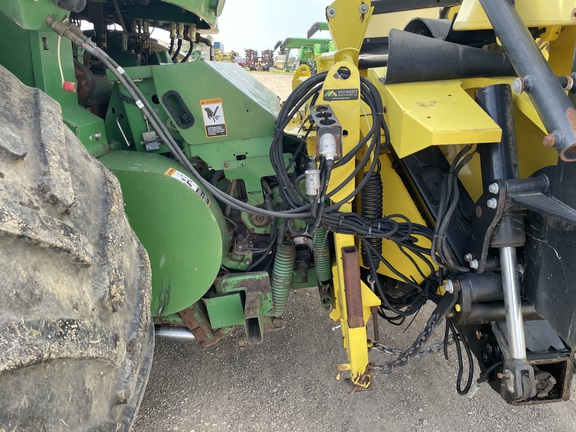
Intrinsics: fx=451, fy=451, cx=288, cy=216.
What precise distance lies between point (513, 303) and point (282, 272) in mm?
917

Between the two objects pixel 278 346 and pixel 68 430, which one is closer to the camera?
pixel 68 430

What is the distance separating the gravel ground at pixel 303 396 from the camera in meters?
1.95

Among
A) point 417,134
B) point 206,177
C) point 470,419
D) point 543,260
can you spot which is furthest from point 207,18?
point 470,419

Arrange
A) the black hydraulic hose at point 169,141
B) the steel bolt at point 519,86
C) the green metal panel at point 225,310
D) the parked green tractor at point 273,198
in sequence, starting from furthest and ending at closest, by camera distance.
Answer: the green metal panel at point 225,310 < the black hydraulic hose at point 169,141 < the steel bolt at point 519,86 < the parked green tractor at point 273,198

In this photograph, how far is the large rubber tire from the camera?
75 cm

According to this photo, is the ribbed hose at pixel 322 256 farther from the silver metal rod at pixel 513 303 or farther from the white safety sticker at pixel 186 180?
the silver metal rod at pixel 513 303

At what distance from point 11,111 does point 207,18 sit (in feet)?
2.79

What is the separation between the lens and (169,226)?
1.50 meters

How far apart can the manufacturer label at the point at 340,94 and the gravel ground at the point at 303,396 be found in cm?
137

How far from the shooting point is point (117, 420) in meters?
1.00

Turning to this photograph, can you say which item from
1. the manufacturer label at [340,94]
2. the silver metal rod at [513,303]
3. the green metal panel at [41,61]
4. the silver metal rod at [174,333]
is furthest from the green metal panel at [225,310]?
the silver metal rod at [513,303]

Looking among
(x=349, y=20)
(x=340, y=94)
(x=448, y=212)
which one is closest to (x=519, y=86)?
(x=448, y=212)

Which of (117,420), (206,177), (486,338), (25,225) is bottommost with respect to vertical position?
(486,338)

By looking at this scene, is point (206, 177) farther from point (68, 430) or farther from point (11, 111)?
point (68, 430)
